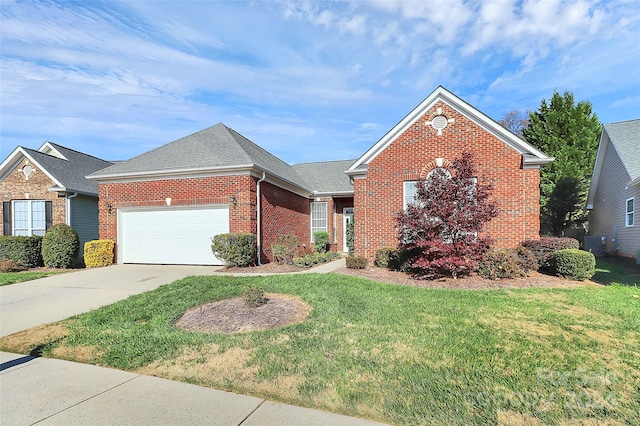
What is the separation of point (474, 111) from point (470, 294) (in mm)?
6992

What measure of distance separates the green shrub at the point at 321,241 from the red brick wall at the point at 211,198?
3015 millimetres

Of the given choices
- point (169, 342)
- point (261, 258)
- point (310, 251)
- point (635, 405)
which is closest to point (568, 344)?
point (635, 405)

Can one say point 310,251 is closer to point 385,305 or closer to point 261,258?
point 261,258

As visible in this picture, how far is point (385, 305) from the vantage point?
21.1 ft

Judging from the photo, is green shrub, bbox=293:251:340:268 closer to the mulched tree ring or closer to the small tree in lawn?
the small tree in lawn

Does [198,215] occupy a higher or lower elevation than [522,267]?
higher

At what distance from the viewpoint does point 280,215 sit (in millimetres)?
14656

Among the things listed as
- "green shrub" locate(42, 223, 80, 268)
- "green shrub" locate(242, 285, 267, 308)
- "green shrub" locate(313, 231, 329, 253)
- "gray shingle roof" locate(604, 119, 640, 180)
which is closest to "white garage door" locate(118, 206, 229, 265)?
"green shrub" locate(42, 223, 80, 268)

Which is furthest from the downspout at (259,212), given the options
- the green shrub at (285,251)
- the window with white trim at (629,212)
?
the window with white trim at (629,212)

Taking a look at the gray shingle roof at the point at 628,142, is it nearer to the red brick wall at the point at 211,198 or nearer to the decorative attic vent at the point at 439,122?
the decorative attic vent at the point at 439,122

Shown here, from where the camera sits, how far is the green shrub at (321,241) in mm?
17389

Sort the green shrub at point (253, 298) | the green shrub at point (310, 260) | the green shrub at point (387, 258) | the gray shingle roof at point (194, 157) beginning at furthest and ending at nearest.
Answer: the gray shingle roof at point (194, 157) → the green shrub at point (310, 260) → the green shrub at point (387, 258) → the green shrub at point (253, 298)

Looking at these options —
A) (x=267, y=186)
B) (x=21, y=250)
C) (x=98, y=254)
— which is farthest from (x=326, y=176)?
(x=21, y=250)

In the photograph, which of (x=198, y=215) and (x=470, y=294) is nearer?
(x=470, y=294)
